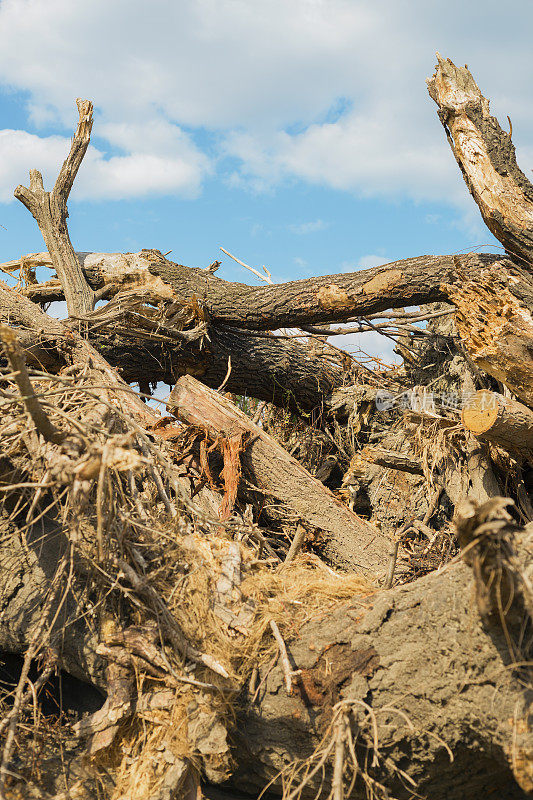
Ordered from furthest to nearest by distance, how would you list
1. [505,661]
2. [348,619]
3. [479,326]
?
[479,326] → [348,619] → [505,661]

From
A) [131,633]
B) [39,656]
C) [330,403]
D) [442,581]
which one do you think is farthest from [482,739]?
[330,403]

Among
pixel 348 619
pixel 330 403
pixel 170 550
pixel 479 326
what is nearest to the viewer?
pixel 348 619

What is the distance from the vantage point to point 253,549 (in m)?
3.74

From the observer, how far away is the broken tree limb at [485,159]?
15.9 ft

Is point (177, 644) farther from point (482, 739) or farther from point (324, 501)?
point (324, 501)

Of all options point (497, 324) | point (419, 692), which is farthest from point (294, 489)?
point (419, 692)

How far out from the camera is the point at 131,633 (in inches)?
126

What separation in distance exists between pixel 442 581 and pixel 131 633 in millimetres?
1534

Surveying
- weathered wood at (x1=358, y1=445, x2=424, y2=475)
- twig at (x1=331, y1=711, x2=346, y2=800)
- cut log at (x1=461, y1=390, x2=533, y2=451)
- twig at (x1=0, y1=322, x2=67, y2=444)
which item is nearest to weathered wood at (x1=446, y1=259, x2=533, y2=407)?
cut log at (x1=461, y1=390, x2=533, y2=451)

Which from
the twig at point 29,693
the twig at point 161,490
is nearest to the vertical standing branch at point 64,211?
the twig at point 161,490

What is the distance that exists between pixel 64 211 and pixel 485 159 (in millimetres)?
4099

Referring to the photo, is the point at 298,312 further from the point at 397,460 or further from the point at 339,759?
the point at 339,759

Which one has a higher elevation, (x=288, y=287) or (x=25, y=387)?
(x=288, y=287)

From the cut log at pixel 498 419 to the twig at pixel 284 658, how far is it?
2.20 metres
